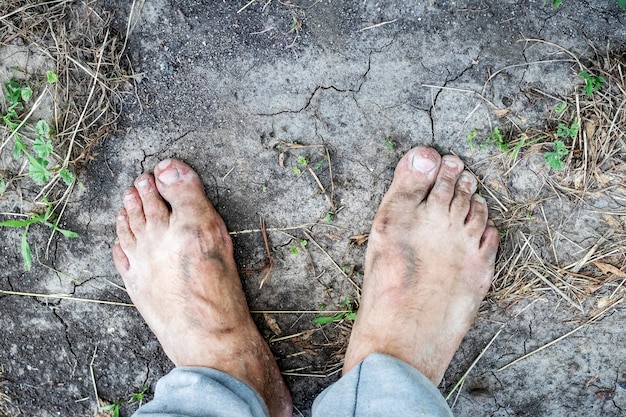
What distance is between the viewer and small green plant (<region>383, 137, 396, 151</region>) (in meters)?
2.19

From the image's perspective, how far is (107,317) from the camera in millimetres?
2344

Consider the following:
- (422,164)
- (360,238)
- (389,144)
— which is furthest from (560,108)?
(360,238)

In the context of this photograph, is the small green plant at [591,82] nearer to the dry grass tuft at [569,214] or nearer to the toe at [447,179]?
the dry grass tuft at [569,214]

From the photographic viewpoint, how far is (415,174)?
2172 millimetres

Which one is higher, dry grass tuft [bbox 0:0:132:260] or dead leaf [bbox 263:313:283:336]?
dry grass tuft [bbox 0:0:132:260]

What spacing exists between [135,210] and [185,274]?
1.16ft

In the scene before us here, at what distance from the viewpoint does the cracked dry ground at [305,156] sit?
7.04ft

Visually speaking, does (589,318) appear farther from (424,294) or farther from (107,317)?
(107,317)

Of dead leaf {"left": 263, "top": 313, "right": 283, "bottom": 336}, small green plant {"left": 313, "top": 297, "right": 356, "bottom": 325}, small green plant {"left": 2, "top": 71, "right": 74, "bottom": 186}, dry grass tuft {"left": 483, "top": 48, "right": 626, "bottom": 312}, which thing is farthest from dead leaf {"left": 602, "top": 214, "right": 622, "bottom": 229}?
small green plant {"left": 2, "top": 71, "right": 74, "bottom": 186}

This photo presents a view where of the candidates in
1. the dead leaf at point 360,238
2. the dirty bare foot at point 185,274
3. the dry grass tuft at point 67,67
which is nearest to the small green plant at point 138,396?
the dirty bare foot at point 185,274

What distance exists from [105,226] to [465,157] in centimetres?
161

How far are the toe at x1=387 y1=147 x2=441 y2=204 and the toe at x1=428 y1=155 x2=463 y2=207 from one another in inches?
1.1

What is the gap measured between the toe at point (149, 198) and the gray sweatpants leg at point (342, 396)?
0.66 m

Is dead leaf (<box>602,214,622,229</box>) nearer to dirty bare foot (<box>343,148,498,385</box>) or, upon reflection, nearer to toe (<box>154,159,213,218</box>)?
dirty bare foot (<box>343,148,498,385</box>)
